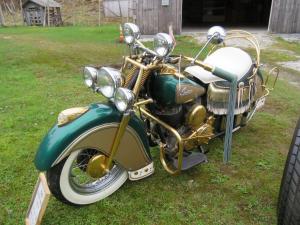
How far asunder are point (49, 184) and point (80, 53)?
578cm

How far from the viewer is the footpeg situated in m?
2.60

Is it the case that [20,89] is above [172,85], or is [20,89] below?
below

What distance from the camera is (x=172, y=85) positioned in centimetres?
235

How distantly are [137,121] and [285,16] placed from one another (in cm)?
897

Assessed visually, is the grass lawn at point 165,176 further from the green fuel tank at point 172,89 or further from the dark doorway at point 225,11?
the dark doorway at point 225,11

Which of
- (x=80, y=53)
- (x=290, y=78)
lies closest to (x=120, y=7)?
(x=80, y=53)

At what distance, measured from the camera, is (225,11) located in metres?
14.8

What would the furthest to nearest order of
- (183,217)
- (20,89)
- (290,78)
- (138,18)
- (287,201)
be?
(138,18) → (290,78) → (20,89) → (183,217) → (287,201)

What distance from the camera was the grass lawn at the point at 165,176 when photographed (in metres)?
2.29

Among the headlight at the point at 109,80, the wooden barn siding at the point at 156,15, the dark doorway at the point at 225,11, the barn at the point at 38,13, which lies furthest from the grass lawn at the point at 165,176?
the barn at the point at 38,13

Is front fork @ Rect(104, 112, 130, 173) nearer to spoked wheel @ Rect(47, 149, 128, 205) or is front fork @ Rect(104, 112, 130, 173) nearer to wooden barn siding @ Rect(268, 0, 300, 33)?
spoked wheel @ Rect(47, 149, 128, 205)

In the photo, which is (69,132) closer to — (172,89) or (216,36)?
(172,89)

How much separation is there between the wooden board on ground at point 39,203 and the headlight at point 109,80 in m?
0.69

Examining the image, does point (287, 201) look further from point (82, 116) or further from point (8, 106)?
point (8, 106)
